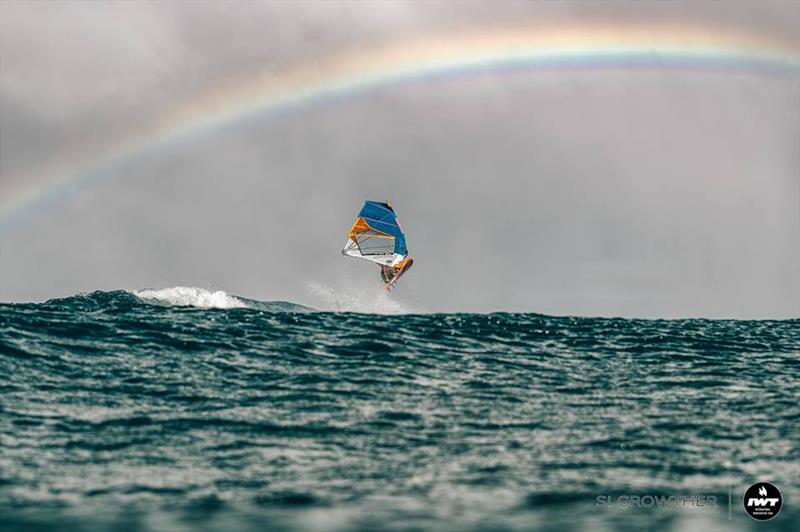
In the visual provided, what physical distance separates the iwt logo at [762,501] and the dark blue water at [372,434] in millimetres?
179

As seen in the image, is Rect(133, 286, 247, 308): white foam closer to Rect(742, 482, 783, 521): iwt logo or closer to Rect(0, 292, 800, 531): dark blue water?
Rect(0, 292, 800, 531): dark blue water

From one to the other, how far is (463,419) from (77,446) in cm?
886

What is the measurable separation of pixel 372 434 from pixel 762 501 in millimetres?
8327

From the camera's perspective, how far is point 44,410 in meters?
19.1

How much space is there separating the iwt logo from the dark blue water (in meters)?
0.18

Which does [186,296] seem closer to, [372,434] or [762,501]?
[372,434]

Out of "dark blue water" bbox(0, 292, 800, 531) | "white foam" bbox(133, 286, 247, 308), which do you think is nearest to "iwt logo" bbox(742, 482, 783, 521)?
"dark blue water" bbox(0, 292, 800, 531)

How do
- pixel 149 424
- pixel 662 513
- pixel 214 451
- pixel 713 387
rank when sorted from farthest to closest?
pixel 713 387 → pixel 149 424 → pixel 214 451 → pixel 662 513

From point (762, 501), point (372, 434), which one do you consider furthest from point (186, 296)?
point (762, 501)

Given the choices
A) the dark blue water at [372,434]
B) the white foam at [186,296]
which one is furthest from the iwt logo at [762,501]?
the white foam at [186,296]

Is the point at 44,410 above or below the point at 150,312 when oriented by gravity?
below

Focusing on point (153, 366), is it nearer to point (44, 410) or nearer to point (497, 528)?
point (44, 410)

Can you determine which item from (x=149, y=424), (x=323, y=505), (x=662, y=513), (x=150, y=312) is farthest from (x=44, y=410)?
(x=150, y=312)

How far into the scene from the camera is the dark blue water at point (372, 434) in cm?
1189
